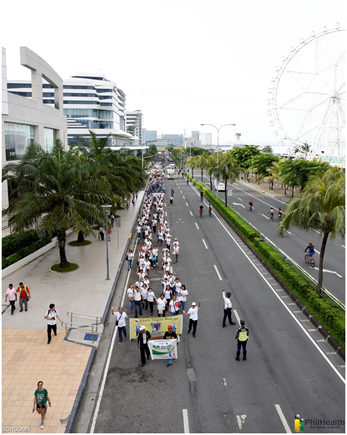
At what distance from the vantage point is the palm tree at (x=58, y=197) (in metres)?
17.1

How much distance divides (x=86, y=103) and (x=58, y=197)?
8406 cm

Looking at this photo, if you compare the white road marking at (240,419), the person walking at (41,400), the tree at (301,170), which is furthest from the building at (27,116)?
the tree at (301,170)

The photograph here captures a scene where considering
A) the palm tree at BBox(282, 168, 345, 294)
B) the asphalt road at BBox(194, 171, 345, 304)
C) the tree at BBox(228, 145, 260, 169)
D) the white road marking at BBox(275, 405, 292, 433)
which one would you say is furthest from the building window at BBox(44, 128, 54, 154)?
the tree at BBox(228, 145, 260, 169)

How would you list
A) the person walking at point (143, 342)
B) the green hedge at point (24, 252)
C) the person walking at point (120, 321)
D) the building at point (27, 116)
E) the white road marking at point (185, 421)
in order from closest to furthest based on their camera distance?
the white road marking at point (185, 421)
the person walking at point (143, 342)
the person walking at point (120, 321)
the green hedge at point (24, 252)
the building at point (27, 116)

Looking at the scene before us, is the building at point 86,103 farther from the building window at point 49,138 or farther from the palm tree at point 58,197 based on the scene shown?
the palm tree at point 58,197

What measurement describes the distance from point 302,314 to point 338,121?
45931mm

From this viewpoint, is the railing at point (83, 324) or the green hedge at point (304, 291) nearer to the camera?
the green hedge at point (304, 291)

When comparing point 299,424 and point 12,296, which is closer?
point 299,424

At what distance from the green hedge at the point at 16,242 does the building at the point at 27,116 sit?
6328mm

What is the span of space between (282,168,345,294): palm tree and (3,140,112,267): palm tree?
9357 millimetres

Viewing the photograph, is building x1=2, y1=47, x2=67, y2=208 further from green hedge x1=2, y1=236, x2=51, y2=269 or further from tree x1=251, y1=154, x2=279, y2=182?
tree x1=251, y1=154, x2=279, y2=182

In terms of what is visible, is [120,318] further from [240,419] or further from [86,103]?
[86,103]

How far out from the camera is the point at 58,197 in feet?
59.8

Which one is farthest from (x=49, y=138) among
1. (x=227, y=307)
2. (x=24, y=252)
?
(x=227, y=307)
